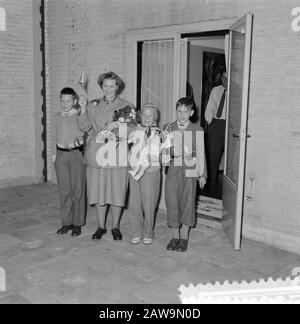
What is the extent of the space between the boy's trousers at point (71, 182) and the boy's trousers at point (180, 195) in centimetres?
86

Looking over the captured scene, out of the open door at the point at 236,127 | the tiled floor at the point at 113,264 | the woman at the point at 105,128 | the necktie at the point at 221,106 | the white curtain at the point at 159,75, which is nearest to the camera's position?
the tiled floor at the point at 113,264

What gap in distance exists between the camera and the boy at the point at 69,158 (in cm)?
392

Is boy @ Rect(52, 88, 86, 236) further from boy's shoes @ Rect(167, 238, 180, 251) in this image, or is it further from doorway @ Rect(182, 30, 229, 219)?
doorway @ Rect(182, 30, 229, 219)

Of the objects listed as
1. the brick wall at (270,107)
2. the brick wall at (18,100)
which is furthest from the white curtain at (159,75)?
the brick wall at (18,100)

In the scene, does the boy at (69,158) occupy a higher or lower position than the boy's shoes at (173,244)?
higher

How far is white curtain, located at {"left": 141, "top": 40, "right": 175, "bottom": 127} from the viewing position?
4.81m

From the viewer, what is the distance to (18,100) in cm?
607

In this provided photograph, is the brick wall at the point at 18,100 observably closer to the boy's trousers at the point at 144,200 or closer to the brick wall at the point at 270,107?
the brick wall at the point at 270,107

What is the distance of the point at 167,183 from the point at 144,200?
262 mm

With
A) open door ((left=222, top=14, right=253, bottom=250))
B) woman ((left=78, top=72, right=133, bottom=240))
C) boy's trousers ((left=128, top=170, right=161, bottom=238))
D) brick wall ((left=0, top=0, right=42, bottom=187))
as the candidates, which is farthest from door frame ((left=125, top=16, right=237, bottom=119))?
brick wall ((left=0, top=0, right=42, bottom=187))

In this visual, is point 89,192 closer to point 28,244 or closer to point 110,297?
point 28,244

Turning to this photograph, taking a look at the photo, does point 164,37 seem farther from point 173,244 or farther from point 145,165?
point 173,244

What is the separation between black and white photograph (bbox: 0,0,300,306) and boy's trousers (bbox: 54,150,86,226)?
1 centimetres

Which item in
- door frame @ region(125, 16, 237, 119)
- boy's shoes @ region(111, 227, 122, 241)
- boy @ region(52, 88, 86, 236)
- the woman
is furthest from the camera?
door frame @ region(125, 16, 237, 119)
